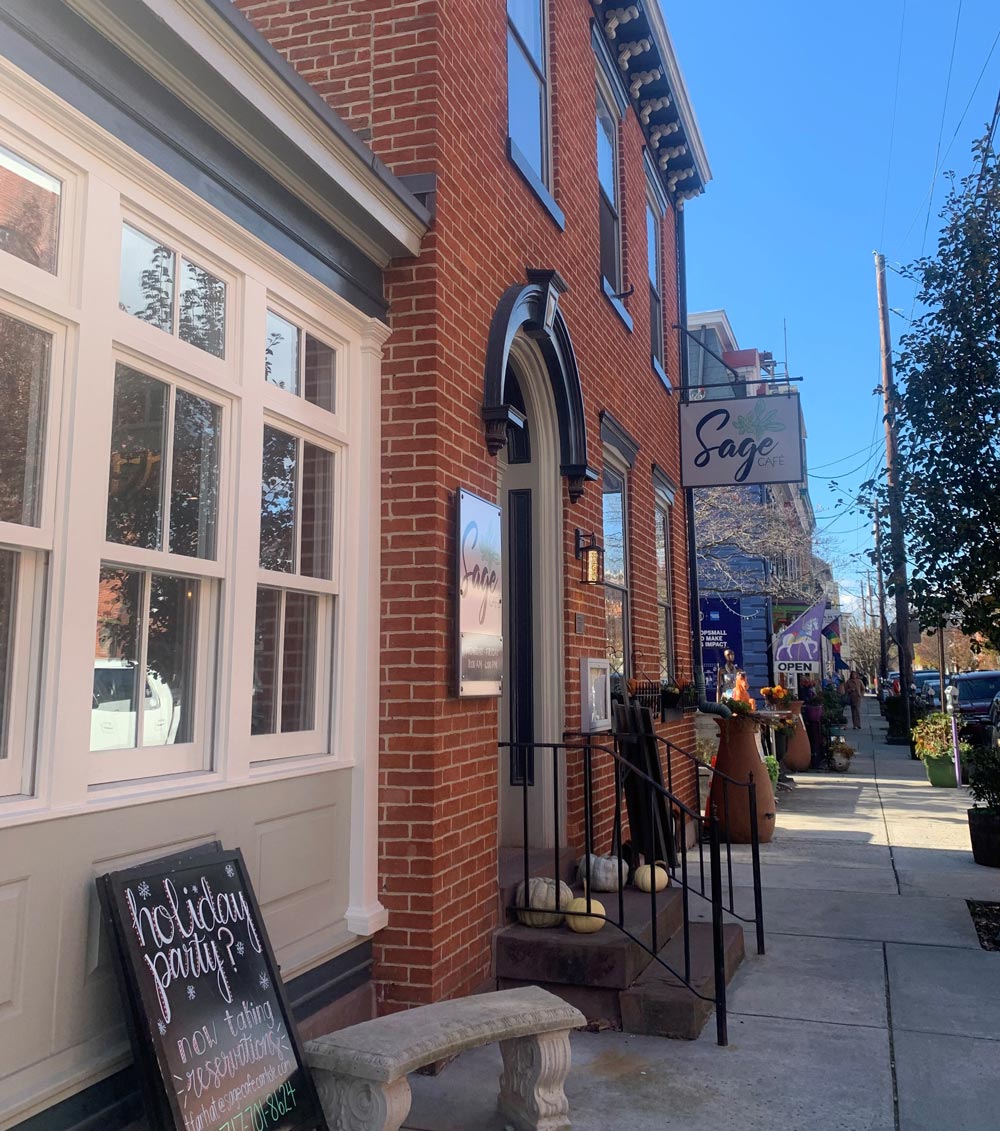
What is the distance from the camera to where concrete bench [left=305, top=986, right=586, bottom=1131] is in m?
3.12

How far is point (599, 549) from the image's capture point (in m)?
6.70

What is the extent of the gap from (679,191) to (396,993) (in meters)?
9.85

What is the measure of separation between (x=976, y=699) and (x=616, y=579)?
16.0 m

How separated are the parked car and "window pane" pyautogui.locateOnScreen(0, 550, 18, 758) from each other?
1836cm

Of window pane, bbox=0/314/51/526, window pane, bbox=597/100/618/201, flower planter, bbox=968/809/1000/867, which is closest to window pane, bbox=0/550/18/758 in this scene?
window pane, bbox=0/314/51/526

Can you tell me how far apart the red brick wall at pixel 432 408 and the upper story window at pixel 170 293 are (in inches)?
42.8

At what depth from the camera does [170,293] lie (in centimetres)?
350

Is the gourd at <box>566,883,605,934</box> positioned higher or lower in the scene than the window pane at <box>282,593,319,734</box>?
lower

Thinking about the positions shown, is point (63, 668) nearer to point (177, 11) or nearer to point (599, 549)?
point (177, 11)

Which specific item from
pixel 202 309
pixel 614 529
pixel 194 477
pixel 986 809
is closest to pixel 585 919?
pixel 194 477

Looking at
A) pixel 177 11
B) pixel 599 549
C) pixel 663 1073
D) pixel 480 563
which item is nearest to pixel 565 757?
pixel 599 549

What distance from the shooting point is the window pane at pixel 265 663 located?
3910 mm

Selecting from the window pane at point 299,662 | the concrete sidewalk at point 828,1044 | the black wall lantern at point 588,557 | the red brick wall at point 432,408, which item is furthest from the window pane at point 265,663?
the black wall lantern at point 588,557

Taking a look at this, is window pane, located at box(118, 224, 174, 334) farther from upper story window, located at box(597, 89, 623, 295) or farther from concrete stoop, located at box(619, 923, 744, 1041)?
upper story window, located at box(597, 89, 623, 295)
